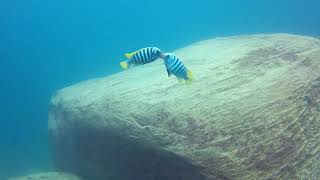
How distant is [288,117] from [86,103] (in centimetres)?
428

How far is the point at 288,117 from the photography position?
559 centimetres

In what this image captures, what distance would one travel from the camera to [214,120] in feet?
18.1

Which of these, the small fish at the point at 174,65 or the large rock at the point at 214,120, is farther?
the large rock at the point at 214,120

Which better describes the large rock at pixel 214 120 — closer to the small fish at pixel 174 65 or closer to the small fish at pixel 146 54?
the small fish at pixel 174 65

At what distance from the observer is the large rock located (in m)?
5.18

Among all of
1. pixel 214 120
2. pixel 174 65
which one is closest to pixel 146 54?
pixel 174 65

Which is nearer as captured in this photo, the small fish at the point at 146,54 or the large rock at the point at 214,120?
the small fish at the point at 146,54

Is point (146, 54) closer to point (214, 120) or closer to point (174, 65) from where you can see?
point (174, 65)

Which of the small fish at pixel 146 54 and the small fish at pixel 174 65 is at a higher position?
the small fish at pixel 146 54

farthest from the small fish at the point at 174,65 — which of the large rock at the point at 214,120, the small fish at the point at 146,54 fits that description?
the large rock at the point at 214,120

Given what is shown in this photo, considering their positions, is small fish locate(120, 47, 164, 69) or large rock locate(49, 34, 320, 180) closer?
small fish locate(120, 47, 164, 69)

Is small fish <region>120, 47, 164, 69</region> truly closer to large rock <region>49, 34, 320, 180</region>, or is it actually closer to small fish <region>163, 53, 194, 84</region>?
small fish <region>163, 53, 194, 84</region>

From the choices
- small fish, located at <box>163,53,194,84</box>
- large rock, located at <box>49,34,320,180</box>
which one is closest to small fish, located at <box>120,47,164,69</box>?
Answer: small fish, located at <box>163,53,194,84</box>

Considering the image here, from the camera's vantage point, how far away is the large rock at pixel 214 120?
518 centimetres
